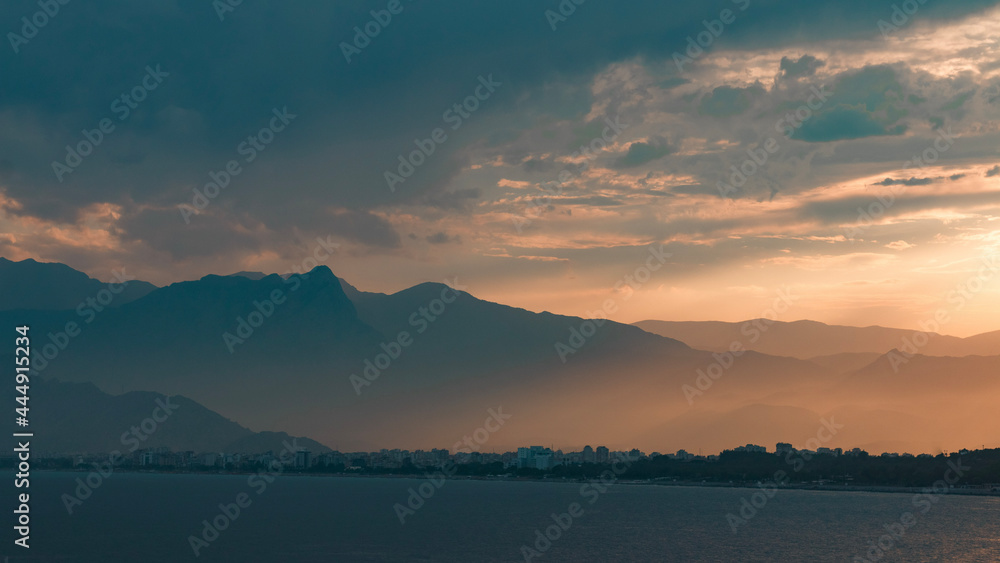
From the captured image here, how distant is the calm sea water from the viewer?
9206 cm

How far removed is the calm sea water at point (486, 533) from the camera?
92.1m

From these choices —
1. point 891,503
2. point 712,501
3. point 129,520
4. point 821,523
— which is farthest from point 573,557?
point 891,503

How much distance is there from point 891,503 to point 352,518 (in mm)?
125252

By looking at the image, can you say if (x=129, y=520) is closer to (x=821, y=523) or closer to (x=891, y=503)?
(x=821, y=523)

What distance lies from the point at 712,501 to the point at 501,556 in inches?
4690

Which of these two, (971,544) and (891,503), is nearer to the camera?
(971,544)

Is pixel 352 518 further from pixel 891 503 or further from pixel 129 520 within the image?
pixel 891 503

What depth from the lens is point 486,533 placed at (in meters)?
115

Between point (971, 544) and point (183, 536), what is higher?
point (183, 536)

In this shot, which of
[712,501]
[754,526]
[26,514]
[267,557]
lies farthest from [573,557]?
[712,501]

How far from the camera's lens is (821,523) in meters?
134

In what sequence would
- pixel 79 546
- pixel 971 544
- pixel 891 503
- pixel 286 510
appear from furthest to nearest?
pixel 891 503 → pixel 286 510 → pixel 971 544 → pixel 79 546

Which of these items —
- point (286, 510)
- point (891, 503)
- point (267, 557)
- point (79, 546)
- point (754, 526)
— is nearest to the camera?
point (267, 557)

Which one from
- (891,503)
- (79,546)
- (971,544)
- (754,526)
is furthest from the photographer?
(891,503)
